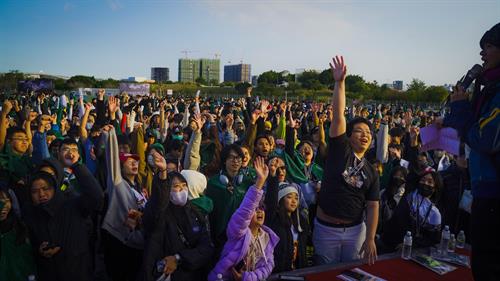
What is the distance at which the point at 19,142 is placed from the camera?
176 inches

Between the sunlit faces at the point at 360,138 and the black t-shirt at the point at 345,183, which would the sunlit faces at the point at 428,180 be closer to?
the black t-shirt at the point at 345,183

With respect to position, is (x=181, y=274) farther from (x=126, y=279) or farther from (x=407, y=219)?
(x=407, y=219)

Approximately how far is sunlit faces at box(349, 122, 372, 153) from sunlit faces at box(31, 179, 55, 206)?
2551 millimetres

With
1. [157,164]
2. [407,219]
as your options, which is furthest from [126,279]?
[407,219]

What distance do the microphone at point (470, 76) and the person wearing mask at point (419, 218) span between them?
210cm

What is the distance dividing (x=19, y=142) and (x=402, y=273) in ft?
14.7

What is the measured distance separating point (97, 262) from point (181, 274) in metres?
2.44

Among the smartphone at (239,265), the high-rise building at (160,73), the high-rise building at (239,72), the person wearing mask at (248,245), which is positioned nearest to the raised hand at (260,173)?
the person wearing mask at (248,245)

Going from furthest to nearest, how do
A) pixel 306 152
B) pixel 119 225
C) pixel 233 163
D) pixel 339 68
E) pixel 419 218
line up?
pixel 306 152, pixel 233 163, pixel 419 218, pixel 119 225, pixel 339 68

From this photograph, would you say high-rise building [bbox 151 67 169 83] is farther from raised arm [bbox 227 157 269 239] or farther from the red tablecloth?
the red tablecloth

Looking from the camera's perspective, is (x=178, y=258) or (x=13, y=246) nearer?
(x=13, y=246)

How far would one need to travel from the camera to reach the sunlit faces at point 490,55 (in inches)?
67.3

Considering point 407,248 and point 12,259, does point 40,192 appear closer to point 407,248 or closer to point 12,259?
point 12,259

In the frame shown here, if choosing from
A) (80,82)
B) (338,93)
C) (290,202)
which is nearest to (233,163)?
(290,202)
